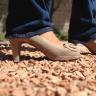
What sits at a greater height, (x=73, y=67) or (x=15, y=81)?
(x=15, y=81)

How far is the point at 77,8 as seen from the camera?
2730 millimetres

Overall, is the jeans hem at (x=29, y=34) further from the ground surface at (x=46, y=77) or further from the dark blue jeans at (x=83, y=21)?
the dark blue jeans at (x=83, y=21)

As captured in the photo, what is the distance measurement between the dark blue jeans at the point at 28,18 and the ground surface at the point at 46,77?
165 mm

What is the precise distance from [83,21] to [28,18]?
0.42 metres

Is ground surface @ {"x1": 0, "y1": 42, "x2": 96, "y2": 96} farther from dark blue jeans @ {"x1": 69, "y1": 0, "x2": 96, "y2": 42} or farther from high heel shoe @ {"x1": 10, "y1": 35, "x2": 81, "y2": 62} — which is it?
dark blue jeans @ {"x1": 69, "y1": 0, "x2": 96, "y2": 42}

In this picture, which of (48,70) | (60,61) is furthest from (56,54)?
(48,70)

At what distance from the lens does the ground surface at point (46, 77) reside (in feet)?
4.86

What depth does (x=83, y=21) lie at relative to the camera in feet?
9.04

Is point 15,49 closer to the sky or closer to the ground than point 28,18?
closer to the ground

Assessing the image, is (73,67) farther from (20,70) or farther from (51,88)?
(51,88)

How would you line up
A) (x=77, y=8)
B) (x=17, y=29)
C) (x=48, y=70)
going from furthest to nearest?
(x=77, y=8)
(x=17, y=29)
(x=48, y=70)

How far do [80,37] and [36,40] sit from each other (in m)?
0.37

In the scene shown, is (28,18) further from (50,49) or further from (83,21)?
(83,21)

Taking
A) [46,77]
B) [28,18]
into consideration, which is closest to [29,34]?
[28,18]
